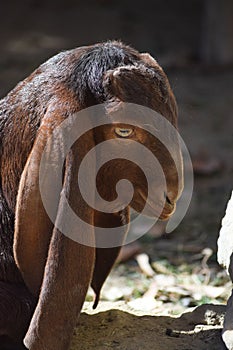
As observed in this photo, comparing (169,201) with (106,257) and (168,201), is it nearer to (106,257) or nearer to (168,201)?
(168,201)

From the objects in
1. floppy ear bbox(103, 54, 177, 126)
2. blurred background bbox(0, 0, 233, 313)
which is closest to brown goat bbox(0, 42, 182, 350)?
floppy ear bbox(103, 54, 177, 126)

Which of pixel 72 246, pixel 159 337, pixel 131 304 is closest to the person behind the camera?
pixel 72 246

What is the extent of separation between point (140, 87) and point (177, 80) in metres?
2.10

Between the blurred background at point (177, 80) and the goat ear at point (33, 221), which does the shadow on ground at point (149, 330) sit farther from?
the goat ear at point (33, 221)

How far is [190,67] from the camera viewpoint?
27.7 feet

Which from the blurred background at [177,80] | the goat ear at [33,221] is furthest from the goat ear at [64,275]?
the blurred background at [177,80]

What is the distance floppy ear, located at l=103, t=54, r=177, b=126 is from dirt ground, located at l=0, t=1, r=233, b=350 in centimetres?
88

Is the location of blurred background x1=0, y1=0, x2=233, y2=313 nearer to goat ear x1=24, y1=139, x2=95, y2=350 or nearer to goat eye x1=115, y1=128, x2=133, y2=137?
goat ear x1=24, y1=139, x2=95, y2=350

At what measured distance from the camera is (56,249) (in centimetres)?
276

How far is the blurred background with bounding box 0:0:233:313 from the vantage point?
4.38 meters

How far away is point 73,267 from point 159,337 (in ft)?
1.95

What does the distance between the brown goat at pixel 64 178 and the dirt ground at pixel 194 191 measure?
355mm

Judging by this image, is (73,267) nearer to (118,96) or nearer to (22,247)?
(22,247)

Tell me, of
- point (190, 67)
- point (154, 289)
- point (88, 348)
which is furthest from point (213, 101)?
point (88, 348)
